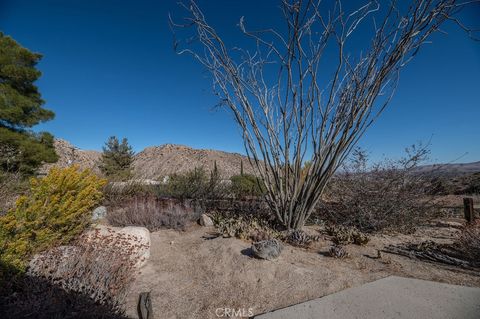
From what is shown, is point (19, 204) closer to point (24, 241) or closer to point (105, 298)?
point (24, 241)

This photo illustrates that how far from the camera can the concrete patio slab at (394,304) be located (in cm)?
181

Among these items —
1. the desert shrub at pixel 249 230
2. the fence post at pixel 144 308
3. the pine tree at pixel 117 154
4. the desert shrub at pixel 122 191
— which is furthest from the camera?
the pine tree at pixel 117 154

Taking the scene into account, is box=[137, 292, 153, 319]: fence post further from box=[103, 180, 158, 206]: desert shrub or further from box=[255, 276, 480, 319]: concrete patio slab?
box=[103, 180, 158, 206]: desert shrub

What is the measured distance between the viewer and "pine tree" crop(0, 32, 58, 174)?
10758mm

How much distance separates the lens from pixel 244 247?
329 cm

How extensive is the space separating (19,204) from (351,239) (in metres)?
4.41

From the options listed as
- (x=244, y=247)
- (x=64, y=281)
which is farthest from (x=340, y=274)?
(x=64, y=281)

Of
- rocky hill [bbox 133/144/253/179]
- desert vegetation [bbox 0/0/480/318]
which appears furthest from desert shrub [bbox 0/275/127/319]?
rocky hill [bbox 133/144/253/179]

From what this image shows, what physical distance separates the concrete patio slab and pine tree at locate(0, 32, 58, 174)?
529 inches

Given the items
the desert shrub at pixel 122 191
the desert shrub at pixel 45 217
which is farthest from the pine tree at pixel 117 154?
the desert shrub at pixel 45 217

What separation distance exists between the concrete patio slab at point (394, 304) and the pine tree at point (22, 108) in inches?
529

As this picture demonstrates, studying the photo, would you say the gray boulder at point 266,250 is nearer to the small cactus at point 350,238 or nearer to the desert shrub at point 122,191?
the small cactus at point 350,238

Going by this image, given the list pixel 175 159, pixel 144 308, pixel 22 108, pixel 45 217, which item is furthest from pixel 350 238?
pixel 175 159

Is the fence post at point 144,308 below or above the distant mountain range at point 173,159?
below
